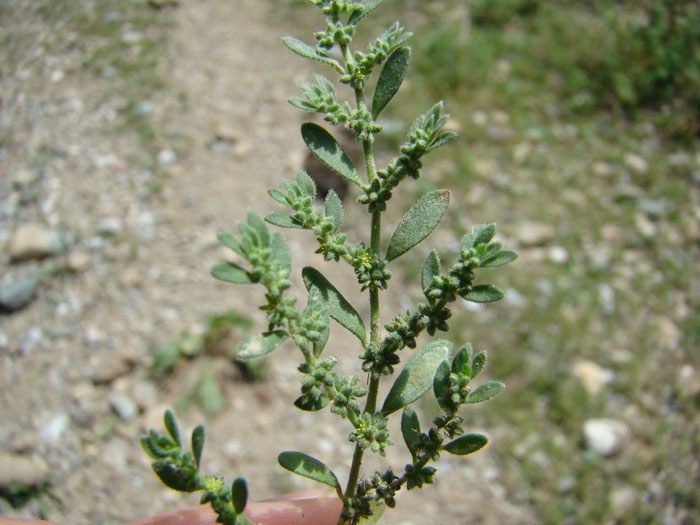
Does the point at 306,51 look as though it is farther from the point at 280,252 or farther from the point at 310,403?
the point at 310,403

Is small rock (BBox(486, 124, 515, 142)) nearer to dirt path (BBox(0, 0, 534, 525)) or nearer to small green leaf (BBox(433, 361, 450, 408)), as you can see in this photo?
dirt path (BBox(0, 0, 534, 525))

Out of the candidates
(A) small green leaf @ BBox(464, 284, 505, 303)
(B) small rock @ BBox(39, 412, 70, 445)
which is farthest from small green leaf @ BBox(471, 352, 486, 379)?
(B) small rock @ BBox(39, 412, 70, 445)

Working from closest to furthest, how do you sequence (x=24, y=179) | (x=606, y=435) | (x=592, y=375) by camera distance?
1. (x=606, y=435)
2. (x=592, y=375)
3. (x=24, y=179)

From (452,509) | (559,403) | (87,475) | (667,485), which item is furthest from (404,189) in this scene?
(87,475)

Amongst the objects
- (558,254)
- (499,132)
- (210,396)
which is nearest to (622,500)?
(558,254)

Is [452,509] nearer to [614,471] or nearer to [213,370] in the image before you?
[614,471]
